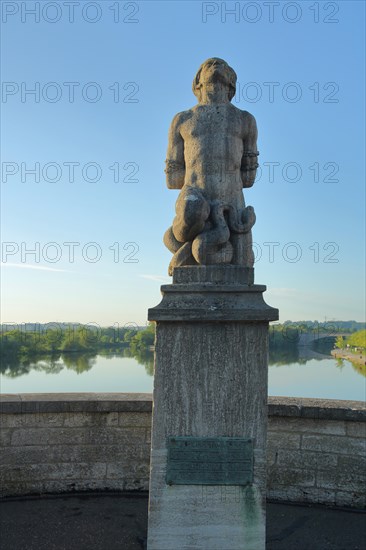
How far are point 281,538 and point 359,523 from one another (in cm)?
76

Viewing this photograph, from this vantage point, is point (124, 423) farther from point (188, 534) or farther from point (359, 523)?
point (359, 523)

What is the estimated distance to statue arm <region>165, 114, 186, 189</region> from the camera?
365cm

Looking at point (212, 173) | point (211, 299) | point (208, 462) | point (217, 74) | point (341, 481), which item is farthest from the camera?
point (341, 481)

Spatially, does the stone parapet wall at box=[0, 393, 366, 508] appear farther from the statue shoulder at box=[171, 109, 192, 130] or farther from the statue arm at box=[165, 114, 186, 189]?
the statue shoulder at box=[171, 109, 192, 130]

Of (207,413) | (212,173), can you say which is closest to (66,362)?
(212,173)

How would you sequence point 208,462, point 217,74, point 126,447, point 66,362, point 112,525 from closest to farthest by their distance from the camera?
point 208,462, point 217,74, point 112,525, point 126,447, point 66,362

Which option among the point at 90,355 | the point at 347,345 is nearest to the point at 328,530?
the point at 90,355

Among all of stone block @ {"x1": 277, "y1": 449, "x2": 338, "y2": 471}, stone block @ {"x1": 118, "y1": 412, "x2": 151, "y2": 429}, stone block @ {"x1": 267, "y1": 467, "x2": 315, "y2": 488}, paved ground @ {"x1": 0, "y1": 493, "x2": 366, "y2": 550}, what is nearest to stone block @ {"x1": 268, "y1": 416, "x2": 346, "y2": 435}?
stone block @ {"x1": 277, "y1": 449, "x2": 338, "y2": 471}

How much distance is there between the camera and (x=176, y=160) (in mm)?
3660

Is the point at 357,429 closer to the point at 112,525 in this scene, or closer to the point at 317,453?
the point at 317,453

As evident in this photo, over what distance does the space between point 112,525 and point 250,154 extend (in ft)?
10.7

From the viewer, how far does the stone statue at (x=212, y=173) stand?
3268mm

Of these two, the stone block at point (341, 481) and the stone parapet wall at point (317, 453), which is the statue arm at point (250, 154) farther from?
the stone block at point (341, 481)

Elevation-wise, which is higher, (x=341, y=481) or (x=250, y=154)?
(x=250, y=154)
